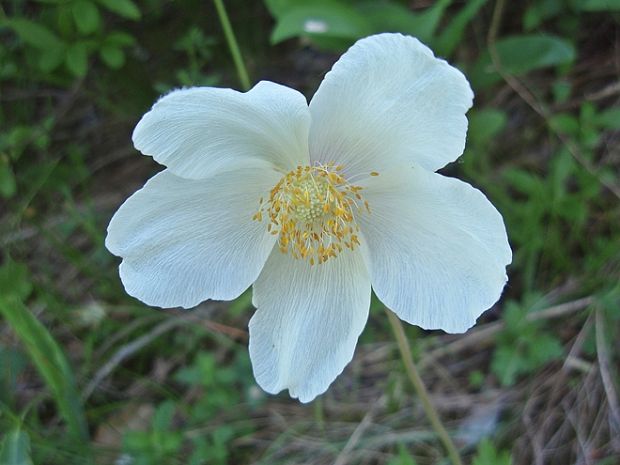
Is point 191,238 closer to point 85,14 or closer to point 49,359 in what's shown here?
point 49,359

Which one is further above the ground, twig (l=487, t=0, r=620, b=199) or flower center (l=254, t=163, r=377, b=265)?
flower center (l=254, t=163, r=377, b=265)

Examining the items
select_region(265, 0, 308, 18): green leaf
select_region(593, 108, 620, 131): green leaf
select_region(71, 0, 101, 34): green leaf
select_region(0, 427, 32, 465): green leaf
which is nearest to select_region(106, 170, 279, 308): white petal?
select_region(0, 427, 32, 465): green leaf

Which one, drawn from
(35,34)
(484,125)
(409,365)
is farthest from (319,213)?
(35,34)

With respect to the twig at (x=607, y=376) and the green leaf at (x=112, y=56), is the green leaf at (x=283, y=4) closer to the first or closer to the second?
the green leaf at (x=112, y=56)

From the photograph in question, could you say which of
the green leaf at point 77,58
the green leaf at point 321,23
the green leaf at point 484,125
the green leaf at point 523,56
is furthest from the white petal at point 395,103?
the green leaf at point 77,58

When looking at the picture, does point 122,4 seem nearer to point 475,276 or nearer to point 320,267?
point 320,267

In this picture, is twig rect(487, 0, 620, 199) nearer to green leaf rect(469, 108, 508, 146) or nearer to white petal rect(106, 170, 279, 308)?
green leaf rect(469, 108, 508, 146)
